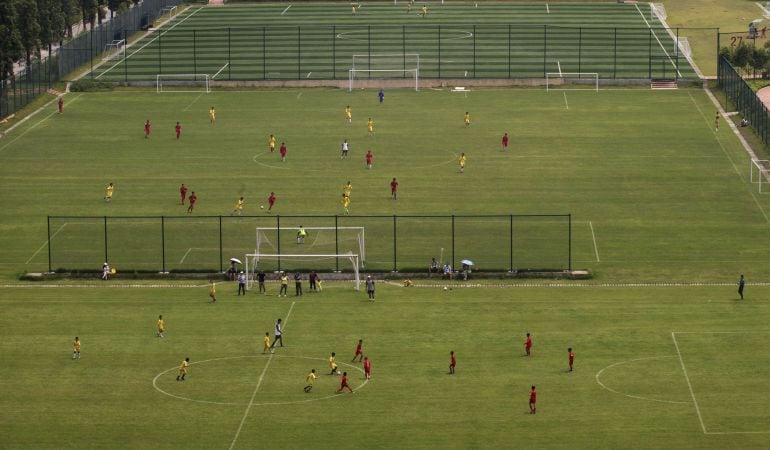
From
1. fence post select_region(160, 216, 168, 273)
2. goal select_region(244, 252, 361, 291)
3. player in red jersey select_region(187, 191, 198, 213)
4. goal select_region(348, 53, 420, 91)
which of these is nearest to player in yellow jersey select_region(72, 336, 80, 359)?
goal select_region(244, 252, 361, 291)

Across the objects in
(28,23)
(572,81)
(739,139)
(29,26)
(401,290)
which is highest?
(28,23)

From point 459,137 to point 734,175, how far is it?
2468 cm

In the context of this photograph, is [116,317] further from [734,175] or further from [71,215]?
[734,175]

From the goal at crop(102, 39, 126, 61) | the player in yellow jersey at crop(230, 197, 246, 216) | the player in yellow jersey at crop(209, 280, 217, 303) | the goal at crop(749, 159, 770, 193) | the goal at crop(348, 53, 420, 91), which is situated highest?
the goal at crop(102, 39, 126, 61)

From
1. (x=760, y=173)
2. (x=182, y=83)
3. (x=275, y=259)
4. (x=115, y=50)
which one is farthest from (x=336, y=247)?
(x=115, y=50)

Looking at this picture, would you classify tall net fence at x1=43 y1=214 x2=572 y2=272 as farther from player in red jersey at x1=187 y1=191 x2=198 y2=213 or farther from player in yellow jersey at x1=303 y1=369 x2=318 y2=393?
player in yellow jersey at x1=303 y1=369 x2=318 y2=393

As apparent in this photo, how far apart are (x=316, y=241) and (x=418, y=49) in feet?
234

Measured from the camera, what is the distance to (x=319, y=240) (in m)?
116

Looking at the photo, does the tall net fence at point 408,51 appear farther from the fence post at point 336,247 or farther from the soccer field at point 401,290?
the fence post at point 336,247

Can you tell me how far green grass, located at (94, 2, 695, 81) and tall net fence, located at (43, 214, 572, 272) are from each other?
50058mm

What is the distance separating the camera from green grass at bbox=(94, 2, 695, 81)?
573 ft

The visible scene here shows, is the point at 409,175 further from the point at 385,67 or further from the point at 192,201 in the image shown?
the point at 385,67

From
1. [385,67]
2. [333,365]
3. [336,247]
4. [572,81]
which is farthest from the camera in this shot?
[385,67]

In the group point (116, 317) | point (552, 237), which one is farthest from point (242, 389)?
point (552, 237)
